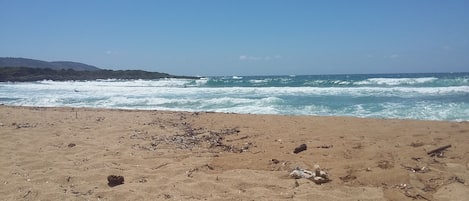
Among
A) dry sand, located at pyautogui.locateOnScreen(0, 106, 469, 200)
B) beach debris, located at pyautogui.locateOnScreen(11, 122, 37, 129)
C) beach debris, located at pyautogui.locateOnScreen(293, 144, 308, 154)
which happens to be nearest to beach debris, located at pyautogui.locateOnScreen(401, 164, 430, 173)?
dry sand, located at pyautogui.locateOnScreen(0, 106, 469, 200)

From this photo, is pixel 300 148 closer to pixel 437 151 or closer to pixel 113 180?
pixel 437 151

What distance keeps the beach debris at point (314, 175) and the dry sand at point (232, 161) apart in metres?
0.07

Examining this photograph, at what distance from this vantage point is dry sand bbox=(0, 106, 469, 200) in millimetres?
3850

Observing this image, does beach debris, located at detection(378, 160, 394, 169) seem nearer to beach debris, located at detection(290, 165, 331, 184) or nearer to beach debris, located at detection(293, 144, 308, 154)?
beach debris, located at detection(290, 165, 331, 184)

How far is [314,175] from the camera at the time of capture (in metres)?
4.16

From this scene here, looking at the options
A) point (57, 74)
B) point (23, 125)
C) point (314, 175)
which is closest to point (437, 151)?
point (314, 175)

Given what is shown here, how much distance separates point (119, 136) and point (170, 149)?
4.87 ft

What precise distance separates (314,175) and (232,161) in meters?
1.19

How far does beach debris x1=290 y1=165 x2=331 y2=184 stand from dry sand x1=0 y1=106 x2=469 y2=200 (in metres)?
0.07

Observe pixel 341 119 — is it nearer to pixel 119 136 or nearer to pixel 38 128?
pixel 119 136

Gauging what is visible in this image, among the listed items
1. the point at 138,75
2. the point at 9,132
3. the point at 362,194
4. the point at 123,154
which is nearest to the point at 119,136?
the point at 123,154

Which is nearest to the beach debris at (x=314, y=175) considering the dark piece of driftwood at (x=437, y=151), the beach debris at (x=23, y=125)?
the dark piece of driftwood at (x=437, y=151)

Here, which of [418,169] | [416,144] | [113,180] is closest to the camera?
[113,180]

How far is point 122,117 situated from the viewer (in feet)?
31.8
